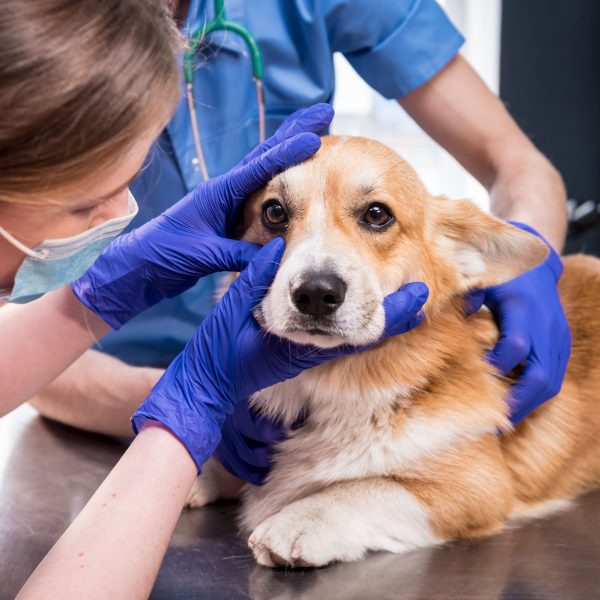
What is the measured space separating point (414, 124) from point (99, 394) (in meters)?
2.42

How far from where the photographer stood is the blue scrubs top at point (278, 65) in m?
1.79

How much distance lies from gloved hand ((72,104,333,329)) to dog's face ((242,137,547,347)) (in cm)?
4

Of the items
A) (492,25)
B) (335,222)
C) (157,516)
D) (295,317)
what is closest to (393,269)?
(335,222)

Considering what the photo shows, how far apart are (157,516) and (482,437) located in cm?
57

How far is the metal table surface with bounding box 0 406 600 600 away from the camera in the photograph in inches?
42.5

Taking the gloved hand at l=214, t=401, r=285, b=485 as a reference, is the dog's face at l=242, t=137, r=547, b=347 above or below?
above

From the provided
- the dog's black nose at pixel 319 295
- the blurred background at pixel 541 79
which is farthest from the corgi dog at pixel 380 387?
the blurred background at pixel 541 79

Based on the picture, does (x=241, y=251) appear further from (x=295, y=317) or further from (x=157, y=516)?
(x=157, y=516)

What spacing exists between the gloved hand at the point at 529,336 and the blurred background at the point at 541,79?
2.11 metres

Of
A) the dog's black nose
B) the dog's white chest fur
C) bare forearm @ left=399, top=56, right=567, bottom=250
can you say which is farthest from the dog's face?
bare forearm @ left=399, top=56, right=567, bottom=250

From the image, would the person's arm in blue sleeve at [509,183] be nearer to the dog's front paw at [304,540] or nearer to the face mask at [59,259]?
the dog's front paw at [304,540]

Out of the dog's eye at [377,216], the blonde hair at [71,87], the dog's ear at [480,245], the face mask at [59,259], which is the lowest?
the dog's ear at [480,245]

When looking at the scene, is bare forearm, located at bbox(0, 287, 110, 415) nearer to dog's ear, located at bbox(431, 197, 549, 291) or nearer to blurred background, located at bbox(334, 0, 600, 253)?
dog's ear, located at bbox(431, 197, 549, 291)

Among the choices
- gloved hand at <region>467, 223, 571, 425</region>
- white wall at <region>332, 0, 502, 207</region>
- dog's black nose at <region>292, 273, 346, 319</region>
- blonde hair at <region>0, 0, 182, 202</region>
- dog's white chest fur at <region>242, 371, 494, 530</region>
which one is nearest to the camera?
blonde hair at <region>0, 0, 182, 202</region>
